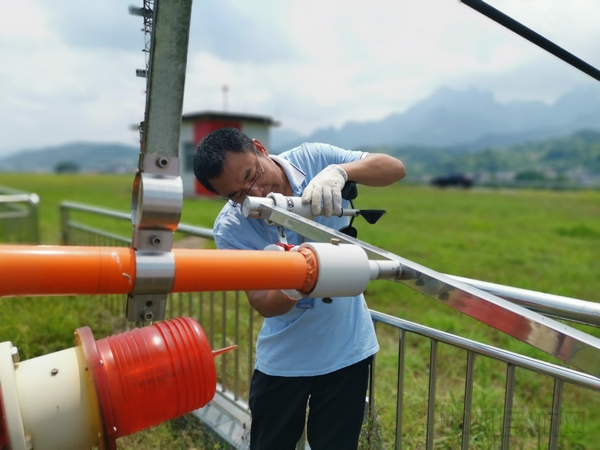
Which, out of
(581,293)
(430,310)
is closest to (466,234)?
(581,293)

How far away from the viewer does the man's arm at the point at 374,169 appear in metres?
1.74

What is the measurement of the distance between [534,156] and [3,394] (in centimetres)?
14526

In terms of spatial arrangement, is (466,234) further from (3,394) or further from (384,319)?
(3,394)

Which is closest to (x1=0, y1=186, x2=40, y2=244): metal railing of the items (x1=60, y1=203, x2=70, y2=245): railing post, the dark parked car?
(x1=60, y1=203, x2=70, y2=245): railing post

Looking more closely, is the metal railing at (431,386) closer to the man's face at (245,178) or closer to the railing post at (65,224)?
the railing post at (65,224)

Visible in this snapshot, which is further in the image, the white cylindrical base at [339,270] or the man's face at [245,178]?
the man's face at [245,178]

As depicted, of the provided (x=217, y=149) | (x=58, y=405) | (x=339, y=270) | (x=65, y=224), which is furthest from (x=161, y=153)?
(x=65, y=224)

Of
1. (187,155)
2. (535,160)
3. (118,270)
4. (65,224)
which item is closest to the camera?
(118,270)

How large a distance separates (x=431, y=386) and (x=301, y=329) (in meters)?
0.50

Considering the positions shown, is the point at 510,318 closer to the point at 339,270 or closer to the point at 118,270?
the point at 339,270

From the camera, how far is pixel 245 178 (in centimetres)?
165

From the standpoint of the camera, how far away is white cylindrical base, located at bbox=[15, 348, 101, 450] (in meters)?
0.94

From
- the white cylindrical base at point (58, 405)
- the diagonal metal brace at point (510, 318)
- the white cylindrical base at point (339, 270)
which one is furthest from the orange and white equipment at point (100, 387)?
the diagonal metal brace at point (510, 318)

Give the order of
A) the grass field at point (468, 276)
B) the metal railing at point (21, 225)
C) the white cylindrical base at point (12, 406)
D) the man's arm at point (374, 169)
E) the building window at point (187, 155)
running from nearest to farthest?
the white cylindrical base at point (12, 406) → the man's arm at point (374, 169) → the grass field at point (468, 276) → the metal railing at point (21, 225) → the building window at point (187, 155)
